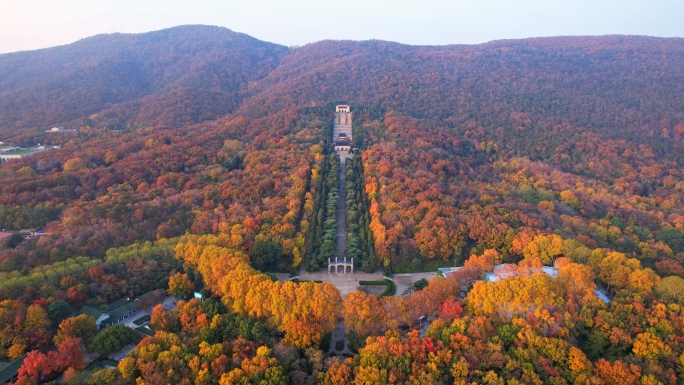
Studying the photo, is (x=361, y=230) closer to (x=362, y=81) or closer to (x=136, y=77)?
(x=362, y=81)

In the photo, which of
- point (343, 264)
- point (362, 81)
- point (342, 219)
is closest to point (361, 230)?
point (342, 219)

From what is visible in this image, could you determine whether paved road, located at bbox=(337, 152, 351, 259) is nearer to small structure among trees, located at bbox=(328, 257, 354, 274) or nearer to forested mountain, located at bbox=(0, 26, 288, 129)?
small structure among trees, located at bbox=(328, 257, 354, 274)

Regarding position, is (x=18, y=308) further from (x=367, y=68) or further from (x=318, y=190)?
(x=367, y=68)

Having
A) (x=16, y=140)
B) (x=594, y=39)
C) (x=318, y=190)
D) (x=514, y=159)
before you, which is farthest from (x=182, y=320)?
(x=594, y=39)

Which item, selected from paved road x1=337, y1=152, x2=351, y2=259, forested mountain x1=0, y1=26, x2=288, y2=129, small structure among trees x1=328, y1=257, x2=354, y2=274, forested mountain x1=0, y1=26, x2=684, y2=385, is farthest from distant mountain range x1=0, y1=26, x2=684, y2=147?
small structure among trees x1=328, y1=257, x2=354, y2=274

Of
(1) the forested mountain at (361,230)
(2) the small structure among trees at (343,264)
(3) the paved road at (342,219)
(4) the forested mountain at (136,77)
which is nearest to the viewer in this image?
(1) the forested mountain at (361,230)

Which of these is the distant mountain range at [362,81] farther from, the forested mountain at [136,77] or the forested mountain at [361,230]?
the forested mountain at [361,230]

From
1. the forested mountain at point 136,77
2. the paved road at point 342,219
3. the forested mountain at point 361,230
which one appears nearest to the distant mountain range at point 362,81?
the forested mountain at point 136,77

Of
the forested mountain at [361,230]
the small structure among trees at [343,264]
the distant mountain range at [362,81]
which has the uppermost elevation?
the distant mountain range at [362,81]
